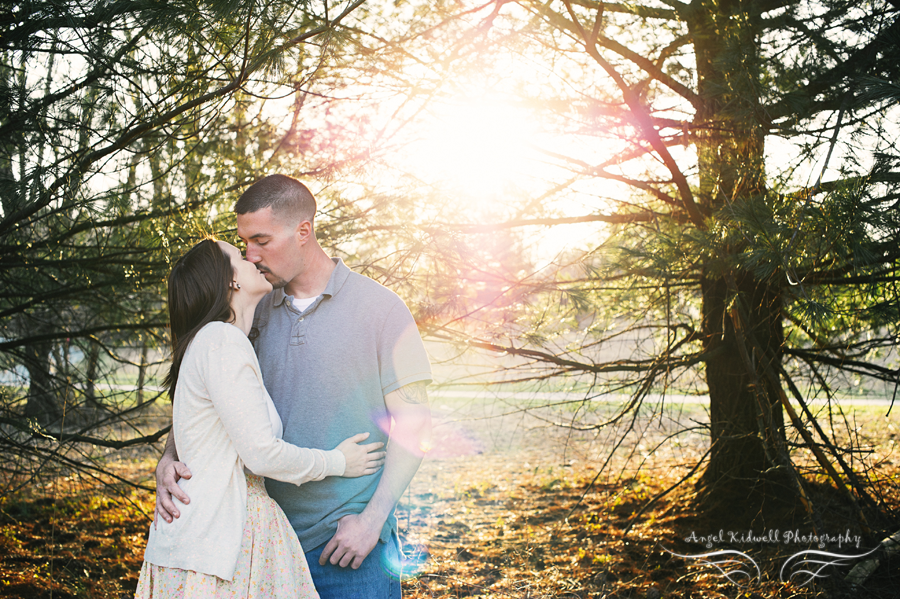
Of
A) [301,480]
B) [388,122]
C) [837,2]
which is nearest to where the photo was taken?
[301,480]

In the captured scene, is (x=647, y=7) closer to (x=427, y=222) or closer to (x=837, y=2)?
(x=837, y=2)

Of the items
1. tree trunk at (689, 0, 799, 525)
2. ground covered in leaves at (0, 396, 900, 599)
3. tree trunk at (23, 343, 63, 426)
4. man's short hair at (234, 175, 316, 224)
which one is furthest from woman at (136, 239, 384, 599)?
tree trunk at (23, 343, 63, 426)

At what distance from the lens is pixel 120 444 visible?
9.55ft

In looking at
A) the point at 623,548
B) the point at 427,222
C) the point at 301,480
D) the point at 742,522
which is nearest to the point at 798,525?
the point at 742,522

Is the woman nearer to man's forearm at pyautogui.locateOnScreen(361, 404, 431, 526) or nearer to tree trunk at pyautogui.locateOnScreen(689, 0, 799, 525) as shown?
man's forearm at pyautogui.locateOnScreen(361, 404, 431, 526)

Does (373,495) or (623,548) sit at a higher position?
(373,495)

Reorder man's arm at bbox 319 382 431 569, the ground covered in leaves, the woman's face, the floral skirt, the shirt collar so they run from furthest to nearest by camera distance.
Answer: the ground covered in leaves → the shirt collar → the woman's face → man's arm at bbox 319 382 431 569 → the floral skirt

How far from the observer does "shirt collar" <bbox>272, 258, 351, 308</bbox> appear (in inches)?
68.1

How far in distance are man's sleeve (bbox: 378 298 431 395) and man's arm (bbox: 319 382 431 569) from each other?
0.03 metres

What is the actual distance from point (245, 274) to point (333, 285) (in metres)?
0.26

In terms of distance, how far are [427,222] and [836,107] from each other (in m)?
2.22

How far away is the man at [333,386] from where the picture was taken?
154 centimetres

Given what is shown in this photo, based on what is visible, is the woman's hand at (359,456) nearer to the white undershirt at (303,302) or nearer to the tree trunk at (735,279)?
the white undershirt at (303,302)

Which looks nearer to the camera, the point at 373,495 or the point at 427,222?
the point at 373,495
